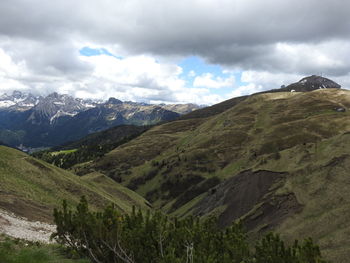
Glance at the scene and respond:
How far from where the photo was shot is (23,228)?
36.7 meters

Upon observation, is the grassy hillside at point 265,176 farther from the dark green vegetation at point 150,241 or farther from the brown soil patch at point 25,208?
the brown soil patch at point 25,208

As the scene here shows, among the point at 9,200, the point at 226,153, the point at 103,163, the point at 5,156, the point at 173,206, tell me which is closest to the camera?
the point at 9,200

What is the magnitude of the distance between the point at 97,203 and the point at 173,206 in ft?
210

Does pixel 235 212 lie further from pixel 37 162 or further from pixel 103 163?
pixel 103 163

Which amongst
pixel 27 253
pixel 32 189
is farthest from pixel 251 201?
pixel 27 253

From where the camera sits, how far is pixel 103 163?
645 feet

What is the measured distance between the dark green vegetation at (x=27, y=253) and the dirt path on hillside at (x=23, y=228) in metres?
3.71

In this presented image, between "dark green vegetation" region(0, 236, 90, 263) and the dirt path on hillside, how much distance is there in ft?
12.2

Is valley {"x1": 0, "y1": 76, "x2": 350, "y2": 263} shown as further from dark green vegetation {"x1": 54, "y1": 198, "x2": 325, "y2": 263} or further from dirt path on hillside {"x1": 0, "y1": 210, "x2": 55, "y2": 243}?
dark green vegetation {"x1": 54, "y1": 198, "x2": 325, "y2": 263}

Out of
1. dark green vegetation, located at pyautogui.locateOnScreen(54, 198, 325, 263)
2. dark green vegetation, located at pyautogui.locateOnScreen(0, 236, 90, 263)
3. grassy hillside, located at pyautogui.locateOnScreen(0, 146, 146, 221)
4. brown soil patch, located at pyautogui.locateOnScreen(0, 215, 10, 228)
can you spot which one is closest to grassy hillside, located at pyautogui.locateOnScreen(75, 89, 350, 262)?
dark green vegetation, located at pyautogui.locateOnScreen(54, 198, 325, 263)

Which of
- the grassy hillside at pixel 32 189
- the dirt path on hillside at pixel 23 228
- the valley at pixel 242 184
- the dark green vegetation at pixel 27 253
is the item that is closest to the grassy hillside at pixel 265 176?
the valley at pixel 242 184

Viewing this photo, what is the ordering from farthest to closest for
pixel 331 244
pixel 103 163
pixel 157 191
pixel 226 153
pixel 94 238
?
pixel 103 163
pixel 226 153
pixel 157 191
pixel 331 244
pixel 94 238

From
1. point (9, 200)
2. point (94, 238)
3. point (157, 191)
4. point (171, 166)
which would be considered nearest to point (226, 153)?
point (171, 166)

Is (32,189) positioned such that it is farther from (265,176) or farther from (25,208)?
(265,176)
